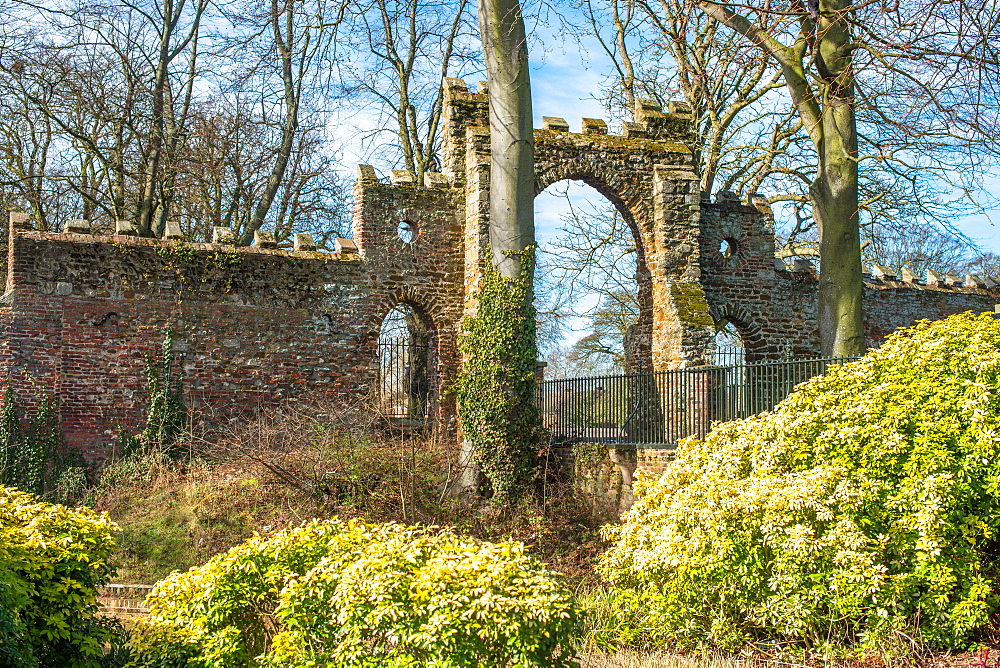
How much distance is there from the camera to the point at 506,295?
13.0 m

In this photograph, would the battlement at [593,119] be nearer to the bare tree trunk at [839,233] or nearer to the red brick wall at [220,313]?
the red brick wall at [220,313]

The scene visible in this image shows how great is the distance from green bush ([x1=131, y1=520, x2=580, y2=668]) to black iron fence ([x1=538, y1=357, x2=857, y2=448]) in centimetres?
691

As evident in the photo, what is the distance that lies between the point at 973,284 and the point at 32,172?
23.6 m

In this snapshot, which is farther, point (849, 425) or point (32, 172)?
point (32, 172)

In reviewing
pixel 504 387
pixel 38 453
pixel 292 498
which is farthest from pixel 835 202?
pixel 38 453

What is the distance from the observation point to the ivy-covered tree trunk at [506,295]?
12.7m

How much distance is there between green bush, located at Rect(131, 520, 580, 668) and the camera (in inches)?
184

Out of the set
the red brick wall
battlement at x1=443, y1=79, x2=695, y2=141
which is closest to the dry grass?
the red brick wall

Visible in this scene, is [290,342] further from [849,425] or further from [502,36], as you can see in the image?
[849,425]

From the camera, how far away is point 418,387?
54.1 ft

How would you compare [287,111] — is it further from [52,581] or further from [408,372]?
[52,581]

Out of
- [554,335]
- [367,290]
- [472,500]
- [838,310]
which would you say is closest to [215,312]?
[367,290]

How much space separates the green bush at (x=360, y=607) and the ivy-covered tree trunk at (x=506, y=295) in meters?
6.76

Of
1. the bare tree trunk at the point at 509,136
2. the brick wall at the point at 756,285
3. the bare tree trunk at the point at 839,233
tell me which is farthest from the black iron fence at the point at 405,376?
the bare tree trunk at the point at 839,233
